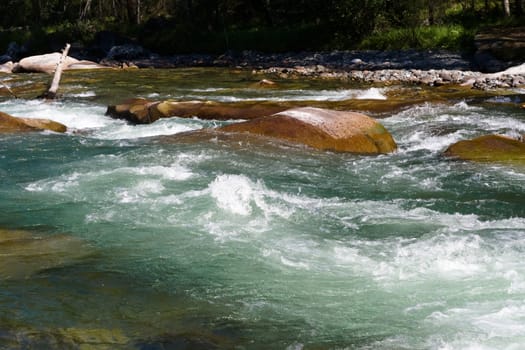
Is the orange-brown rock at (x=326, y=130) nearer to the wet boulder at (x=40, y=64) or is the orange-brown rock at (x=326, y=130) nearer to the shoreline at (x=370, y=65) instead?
the shoreline at (x=370, y=65)

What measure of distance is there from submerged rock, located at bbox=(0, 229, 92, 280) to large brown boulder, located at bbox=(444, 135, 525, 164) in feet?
18.6

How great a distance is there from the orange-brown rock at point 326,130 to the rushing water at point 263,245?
29cm

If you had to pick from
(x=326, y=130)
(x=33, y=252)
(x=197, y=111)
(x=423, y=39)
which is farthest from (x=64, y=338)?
(x=423, y=39)

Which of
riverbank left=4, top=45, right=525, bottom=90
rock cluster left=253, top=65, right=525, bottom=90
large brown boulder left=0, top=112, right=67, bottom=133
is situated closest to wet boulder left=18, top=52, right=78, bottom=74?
riverbank left=4, top=45, right=525, bottom=90

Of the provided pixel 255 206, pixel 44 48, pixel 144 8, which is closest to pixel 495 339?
pixel 255 206

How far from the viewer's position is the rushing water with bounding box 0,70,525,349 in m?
4.34

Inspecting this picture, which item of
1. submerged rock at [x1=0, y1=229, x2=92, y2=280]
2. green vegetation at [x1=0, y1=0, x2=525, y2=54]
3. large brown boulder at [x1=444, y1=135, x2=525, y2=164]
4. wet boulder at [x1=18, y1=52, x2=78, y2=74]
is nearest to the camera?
submerged rock at [x1=0, y1=229, x2=92, y2=280]

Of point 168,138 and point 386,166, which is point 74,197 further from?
point 386,166

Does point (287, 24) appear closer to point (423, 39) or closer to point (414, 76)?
point (423, 39)

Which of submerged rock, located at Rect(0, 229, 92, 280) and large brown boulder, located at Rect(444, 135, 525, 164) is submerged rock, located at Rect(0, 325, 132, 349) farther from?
large brown boulder, located at Rect(444, 135, 525, 164)

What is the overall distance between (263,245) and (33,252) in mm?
1943

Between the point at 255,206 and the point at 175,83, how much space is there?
1504 centimetres

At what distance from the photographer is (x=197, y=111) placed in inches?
507

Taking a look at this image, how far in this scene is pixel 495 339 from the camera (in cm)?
413
